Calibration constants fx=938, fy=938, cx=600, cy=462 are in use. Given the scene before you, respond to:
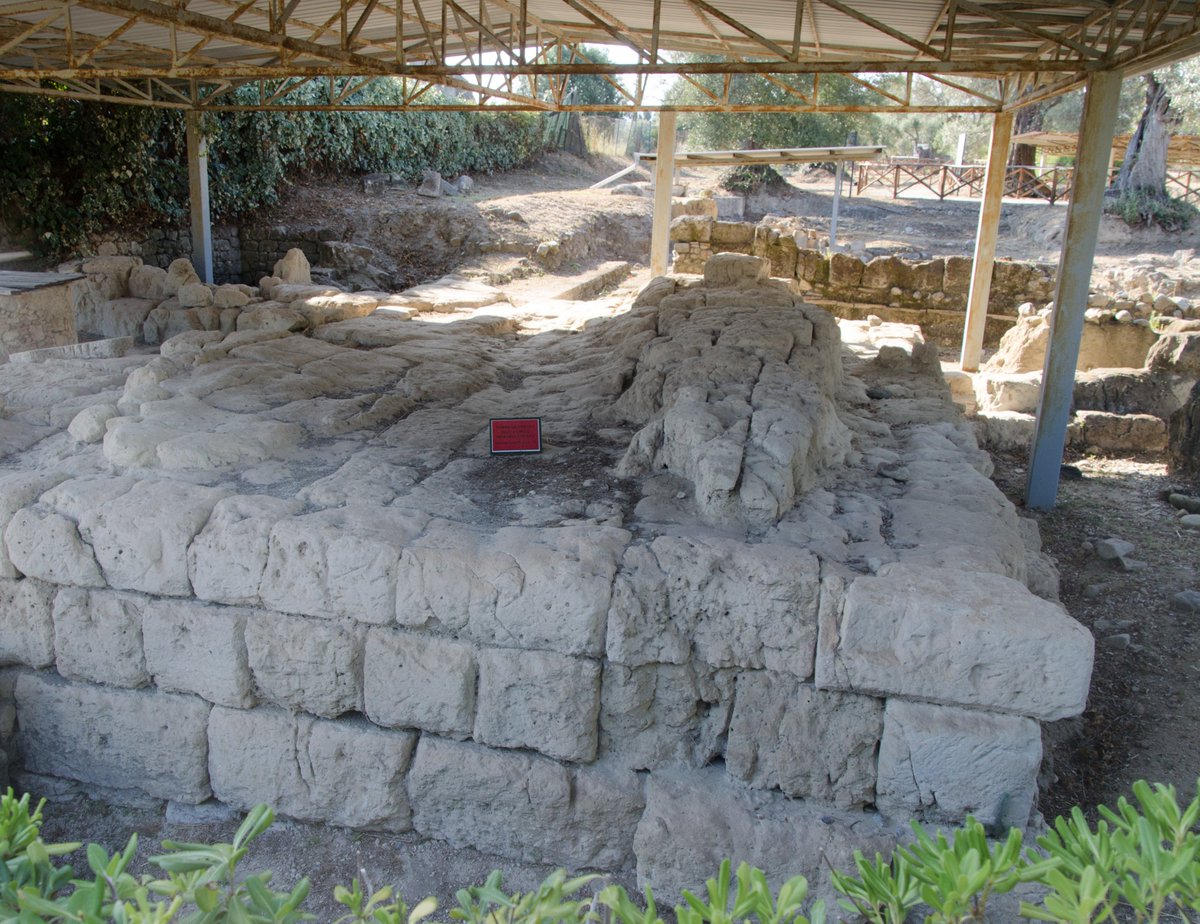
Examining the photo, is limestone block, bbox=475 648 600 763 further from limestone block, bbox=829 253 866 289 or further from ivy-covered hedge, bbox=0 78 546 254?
limestone block, bbox=829 253 866 289

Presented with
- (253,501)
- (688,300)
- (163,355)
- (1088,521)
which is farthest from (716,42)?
(253,501)

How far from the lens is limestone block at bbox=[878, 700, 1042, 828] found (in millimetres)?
2969

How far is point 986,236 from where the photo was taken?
38.0ft

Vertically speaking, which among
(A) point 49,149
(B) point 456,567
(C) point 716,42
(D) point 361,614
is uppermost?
(C) point 716,42

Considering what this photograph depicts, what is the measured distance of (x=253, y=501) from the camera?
3596mm

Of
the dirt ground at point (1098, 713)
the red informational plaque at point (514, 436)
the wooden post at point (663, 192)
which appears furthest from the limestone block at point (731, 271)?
the wooden post at point (663, 192)

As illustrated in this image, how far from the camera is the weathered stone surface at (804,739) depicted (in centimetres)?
314

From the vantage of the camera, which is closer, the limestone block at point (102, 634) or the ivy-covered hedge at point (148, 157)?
the limestone block at point (102, 634)

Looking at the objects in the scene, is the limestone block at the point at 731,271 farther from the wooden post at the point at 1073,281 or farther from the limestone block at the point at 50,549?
the limestone block at the point at 50,549

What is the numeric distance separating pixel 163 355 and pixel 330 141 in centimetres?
1533

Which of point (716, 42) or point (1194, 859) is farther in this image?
point (716, 42)

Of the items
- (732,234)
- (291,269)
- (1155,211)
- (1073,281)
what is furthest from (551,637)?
(1155,211)

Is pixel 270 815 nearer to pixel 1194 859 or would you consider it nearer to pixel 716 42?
pixel 1194 859

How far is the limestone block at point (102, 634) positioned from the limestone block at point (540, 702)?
1392 mm
